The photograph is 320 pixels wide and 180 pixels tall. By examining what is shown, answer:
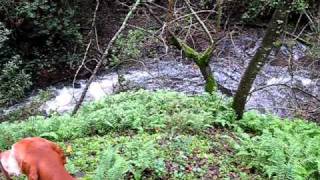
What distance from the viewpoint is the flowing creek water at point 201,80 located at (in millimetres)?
13828

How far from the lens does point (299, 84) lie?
1440cm

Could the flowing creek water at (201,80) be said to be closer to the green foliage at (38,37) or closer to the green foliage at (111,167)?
the green foliage at (38,37)

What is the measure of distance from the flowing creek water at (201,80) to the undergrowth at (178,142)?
4.43 m

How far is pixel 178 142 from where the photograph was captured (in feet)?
22.7

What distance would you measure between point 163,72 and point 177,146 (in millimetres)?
8844

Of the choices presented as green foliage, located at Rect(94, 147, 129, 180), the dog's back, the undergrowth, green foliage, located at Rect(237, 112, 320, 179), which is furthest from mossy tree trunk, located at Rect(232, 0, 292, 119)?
the dog's back

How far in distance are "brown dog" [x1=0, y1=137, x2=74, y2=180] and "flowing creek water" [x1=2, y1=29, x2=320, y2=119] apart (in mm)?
9520

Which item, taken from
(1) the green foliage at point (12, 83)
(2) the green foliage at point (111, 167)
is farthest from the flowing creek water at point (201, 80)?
(2) the green foliage at point (111, 167)

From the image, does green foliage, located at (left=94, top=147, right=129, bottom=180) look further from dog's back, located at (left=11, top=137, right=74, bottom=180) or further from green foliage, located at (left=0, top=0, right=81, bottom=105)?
green foliage, located at (left=0, top=0, right=81, bottom=105)

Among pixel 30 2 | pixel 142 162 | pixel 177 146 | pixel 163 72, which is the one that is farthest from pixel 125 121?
pixel 30 2

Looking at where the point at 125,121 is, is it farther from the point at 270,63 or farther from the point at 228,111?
the point at 270,63

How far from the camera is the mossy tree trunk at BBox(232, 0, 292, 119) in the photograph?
24.1ft

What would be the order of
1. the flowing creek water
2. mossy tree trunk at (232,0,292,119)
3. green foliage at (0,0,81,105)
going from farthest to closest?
→ green foliage at (0,0,81,105), the flowing creek water, mossy tree trunk at (232,0,292,119)

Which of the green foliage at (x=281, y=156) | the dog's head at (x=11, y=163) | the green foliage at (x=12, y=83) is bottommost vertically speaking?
the green foliage at (x=12, y=83)
